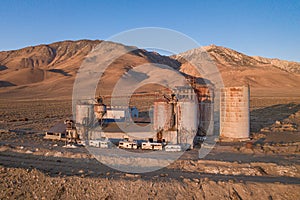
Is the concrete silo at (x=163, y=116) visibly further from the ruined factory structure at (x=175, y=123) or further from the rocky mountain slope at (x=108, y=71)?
the rocky mountain slope at (x=108, y=71)

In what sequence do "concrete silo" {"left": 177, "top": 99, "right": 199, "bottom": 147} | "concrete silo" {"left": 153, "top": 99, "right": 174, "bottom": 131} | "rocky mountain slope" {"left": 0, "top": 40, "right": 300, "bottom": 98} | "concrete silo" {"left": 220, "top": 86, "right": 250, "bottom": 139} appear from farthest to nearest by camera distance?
"rocky mountain slope" {"left": 0, "top": 40, "right": 300, "bottom": 98} → "concrete silo" {"left": 220, "top": 86, "right": 250, "bottom": 139} → "concrete silo" {"left": 153, "top": 99, "right": 174, "bottom": 131} → "concrete silo" {"left": 177, "top": 99, "right": 199, "bottom": 147}

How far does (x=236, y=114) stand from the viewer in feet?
58.4

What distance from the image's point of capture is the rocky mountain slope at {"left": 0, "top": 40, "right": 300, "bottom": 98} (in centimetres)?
8819

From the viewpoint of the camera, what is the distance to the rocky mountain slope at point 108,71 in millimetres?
88188

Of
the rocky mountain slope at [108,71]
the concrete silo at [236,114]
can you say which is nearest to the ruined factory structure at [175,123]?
the concrete silo at [236,114]

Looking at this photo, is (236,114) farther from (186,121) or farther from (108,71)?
(108,71)

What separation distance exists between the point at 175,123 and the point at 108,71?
95217 mm

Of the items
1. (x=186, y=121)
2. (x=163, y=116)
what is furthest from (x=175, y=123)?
(x=163, y=116)

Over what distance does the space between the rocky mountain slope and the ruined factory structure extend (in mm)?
55965

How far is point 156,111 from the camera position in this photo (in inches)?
637

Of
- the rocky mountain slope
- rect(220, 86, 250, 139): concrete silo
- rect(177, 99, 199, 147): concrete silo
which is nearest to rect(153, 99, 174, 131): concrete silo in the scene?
rect(177, 99, 199, 147): concrete silo

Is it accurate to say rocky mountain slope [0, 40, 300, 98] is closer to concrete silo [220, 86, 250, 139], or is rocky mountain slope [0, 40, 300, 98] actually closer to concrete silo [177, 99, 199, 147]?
concrete silo [220, 86, 250, 139]

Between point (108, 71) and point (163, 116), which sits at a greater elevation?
point (108, 71)

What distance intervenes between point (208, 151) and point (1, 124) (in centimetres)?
1775
